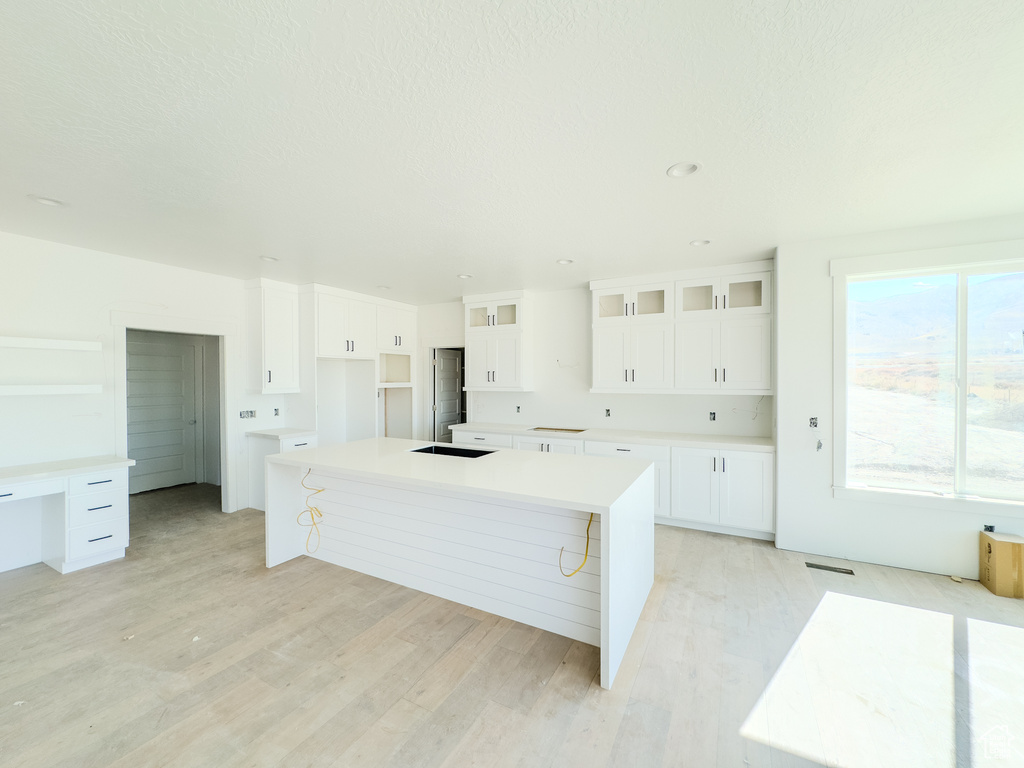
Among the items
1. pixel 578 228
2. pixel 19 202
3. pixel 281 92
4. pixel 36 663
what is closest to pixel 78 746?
pixel 36 663

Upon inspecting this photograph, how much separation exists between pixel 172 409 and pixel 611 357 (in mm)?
5747

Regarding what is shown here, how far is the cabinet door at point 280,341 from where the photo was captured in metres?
4.57

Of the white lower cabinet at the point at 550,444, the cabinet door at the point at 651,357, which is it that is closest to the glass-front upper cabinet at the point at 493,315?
the white lower cabinet at the point at 550,444

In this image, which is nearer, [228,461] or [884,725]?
[884,725]

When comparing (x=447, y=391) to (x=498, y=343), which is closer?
(x=498, y=343)

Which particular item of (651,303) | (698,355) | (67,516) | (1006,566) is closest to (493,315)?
Answer: (651,303)

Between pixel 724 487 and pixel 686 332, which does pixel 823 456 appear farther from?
pixel 686 332

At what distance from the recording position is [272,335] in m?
A: 4.62

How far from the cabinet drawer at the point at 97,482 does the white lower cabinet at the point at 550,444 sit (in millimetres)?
3369

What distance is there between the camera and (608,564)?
1.97 m

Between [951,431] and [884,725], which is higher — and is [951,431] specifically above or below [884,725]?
above

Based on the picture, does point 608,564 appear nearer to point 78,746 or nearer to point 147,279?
point 78,746

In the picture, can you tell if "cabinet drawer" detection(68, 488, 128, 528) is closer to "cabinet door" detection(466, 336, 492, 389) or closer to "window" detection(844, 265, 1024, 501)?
"cabinet door" detection(466, 336, 492, 389)

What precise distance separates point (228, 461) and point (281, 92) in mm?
4156
